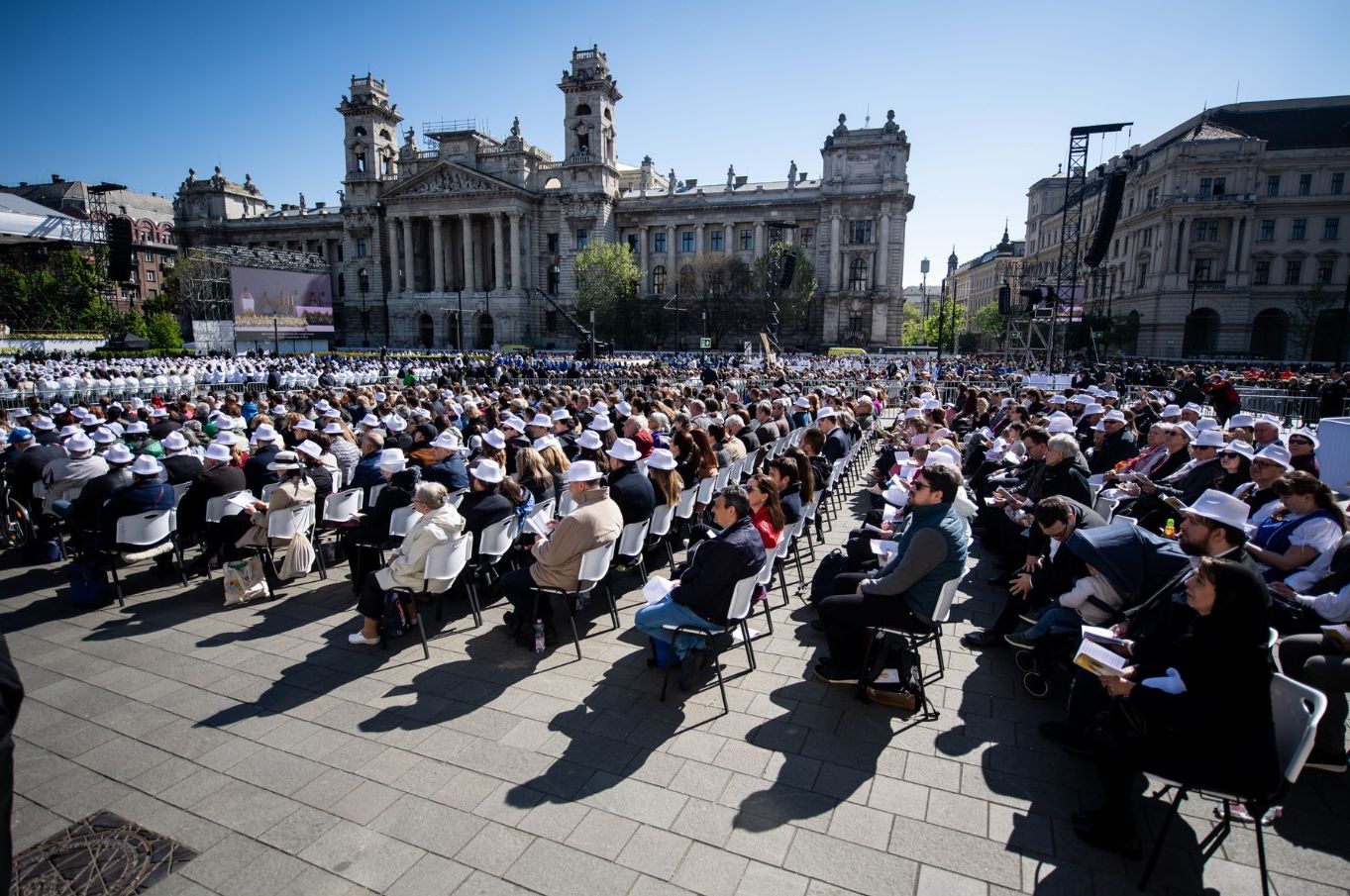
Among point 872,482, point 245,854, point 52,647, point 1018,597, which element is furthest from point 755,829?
point 872,482

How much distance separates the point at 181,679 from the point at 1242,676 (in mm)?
7349

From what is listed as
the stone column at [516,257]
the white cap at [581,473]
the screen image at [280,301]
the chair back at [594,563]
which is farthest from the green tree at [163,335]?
the chair back at [594,563]

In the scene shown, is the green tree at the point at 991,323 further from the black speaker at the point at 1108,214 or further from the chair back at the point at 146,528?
the chair back at the point at 146,528

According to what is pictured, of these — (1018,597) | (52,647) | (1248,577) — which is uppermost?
(1248,577)

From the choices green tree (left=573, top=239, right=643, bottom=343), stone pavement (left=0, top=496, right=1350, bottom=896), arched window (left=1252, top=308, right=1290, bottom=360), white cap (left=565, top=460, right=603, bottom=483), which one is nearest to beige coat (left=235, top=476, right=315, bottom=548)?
stone pavement (left=0, top=496, right=1350, bottom=896)

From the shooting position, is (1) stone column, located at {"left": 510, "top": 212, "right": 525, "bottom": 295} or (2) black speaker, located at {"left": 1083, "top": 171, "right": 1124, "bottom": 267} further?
(1) stone column, located at {"left": 510, "top": 212, "right": 525, "bottom": 295}

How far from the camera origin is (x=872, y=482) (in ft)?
41.1

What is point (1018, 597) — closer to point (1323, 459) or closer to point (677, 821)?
point (677, 821)

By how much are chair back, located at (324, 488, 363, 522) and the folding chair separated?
777 cm

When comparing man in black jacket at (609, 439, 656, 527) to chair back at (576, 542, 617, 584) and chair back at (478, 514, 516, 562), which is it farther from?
chair back at (478, 514, 516, 562)

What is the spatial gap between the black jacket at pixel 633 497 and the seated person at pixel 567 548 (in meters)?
0.66

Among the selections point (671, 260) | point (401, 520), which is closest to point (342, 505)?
point (401, 520)

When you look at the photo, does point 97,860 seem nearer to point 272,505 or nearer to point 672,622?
point 672,622

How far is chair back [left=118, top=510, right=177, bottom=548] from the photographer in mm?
6965
